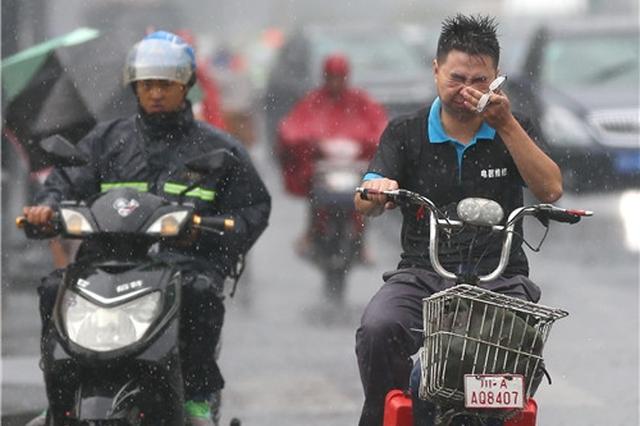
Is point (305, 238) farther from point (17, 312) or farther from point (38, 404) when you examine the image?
point (38, 404)

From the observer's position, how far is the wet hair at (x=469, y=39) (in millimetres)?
6609

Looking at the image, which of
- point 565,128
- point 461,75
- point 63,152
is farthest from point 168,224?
point 565,128

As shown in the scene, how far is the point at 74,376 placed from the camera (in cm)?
696

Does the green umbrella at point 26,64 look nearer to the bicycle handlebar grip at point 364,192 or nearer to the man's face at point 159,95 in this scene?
the man's face at point 159,95

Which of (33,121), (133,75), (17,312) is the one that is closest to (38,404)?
(33,121)

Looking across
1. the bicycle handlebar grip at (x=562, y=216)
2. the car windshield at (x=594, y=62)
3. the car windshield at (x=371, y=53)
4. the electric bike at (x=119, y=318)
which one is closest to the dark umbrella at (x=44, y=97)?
the electric bike at (x=119, y=318)

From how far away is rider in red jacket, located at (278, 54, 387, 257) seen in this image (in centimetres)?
1465

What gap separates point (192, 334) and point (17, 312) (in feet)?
19.7

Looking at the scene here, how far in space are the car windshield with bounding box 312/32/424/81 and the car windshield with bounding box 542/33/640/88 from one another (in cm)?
182

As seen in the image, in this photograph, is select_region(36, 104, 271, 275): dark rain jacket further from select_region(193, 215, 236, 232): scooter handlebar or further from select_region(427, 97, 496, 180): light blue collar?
select_region(427, 97, 496, 180): light blue collar

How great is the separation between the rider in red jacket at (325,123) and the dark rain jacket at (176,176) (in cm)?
654

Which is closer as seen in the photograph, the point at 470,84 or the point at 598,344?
the point at 470,84

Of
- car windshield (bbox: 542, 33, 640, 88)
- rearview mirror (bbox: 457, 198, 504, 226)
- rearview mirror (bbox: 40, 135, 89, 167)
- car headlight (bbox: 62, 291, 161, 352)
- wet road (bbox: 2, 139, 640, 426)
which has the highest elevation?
rearview mirror (bbox: 40, 135, 89, 167)

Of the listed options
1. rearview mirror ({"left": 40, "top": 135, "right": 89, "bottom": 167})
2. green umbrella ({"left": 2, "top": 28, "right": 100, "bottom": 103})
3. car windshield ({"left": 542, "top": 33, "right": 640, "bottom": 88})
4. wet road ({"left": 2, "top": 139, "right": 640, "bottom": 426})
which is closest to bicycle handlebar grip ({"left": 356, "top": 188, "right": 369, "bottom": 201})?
rearview mirror ({"left": 40, "top": 135, "right": 89, "bottom": 167})
